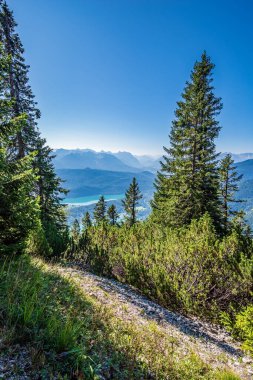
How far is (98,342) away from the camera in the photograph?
3934 mm

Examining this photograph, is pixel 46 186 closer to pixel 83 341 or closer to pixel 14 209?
pixel 14 209

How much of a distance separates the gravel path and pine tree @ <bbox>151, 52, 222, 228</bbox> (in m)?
9.56

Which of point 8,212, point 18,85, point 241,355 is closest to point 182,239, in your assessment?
point 241,355

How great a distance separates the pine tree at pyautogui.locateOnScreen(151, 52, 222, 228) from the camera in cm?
1650

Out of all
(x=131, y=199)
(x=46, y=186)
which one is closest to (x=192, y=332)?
(x=46, y=186)

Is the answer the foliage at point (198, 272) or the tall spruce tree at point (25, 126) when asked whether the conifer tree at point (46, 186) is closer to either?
the tall spruce tree at point (25, 126)

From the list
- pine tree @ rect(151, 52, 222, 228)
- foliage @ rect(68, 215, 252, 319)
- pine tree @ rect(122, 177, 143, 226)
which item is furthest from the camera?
pine tree @ rect(122, 177, 143, 226)

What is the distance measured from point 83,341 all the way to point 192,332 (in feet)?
14.4

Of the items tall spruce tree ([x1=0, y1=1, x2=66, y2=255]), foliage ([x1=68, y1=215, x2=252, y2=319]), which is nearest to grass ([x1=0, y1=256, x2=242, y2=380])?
foliage ([x1=68, y1=215, x2=252, y2=319])

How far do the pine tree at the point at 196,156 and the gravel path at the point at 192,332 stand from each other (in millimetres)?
9561

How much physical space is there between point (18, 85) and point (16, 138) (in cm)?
384

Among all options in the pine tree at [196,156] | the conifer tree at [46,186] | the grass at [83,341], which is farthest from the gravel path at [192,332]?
the conifer tree at [46,186]

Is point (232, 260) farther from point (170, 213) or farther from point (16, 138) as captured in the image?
point (16, 138)

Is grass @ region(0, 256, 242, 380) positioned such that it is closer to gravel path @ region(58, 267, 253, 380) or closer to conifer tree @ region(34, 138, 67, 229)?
gravel path @ region(58, 267, 253, 380)
